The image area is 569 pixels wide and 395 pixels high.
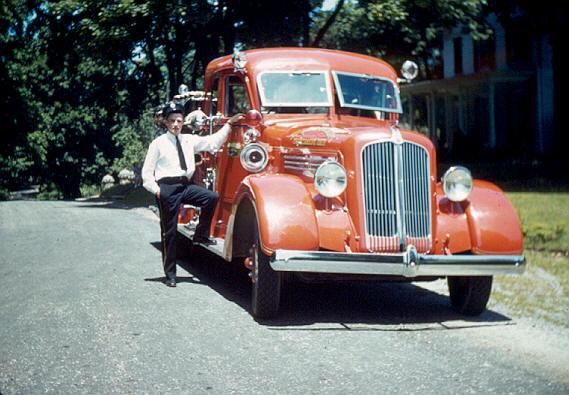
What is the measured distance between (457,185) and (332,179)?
1216 mm

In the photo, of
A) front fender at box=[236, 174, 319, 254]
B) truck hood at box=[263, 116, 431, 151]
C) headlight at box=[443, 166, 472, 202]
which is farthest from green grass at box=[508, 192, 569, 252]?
front fender at box=[236, 174, 319, 254]

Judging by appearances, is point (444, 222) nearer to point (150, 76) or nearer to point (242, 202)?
point (242, 202)

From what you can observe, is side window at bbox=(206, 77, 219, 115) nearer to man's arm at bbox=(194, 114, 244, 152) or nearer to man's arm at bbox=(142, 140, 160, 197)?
man's arm at bbox=(194, 114, 244, 152)

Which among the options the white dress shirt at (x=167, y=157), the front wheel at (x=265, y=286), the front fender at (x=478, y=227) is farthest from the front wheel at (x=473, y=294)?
the white dress shirt at (x=167, y=157)

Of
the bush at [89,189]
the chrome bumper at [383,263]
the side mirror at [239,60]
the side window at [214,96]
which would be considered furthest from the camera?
the bush at [89,189]

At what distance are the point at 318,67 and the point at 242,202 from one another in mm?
2112

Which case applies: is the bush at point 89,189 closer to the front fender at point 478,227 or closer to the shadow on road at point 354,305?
the shadow on road at point 354,305

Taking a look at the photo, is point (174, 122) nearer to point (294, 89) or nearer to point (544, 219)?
point (294, 89)

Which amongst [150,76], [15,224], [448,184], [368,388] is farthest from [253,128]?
[150,76]

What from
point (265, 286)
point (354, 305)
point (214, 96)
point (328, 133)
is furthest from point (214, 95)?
point (265, 286)

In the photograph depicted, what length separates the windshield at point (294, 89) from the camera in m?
8.72

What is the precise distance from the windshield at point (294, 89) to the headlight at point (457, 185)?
1.82 m

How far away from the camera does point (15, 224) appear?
55.1 ft

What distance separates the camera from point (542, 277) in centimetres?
955
